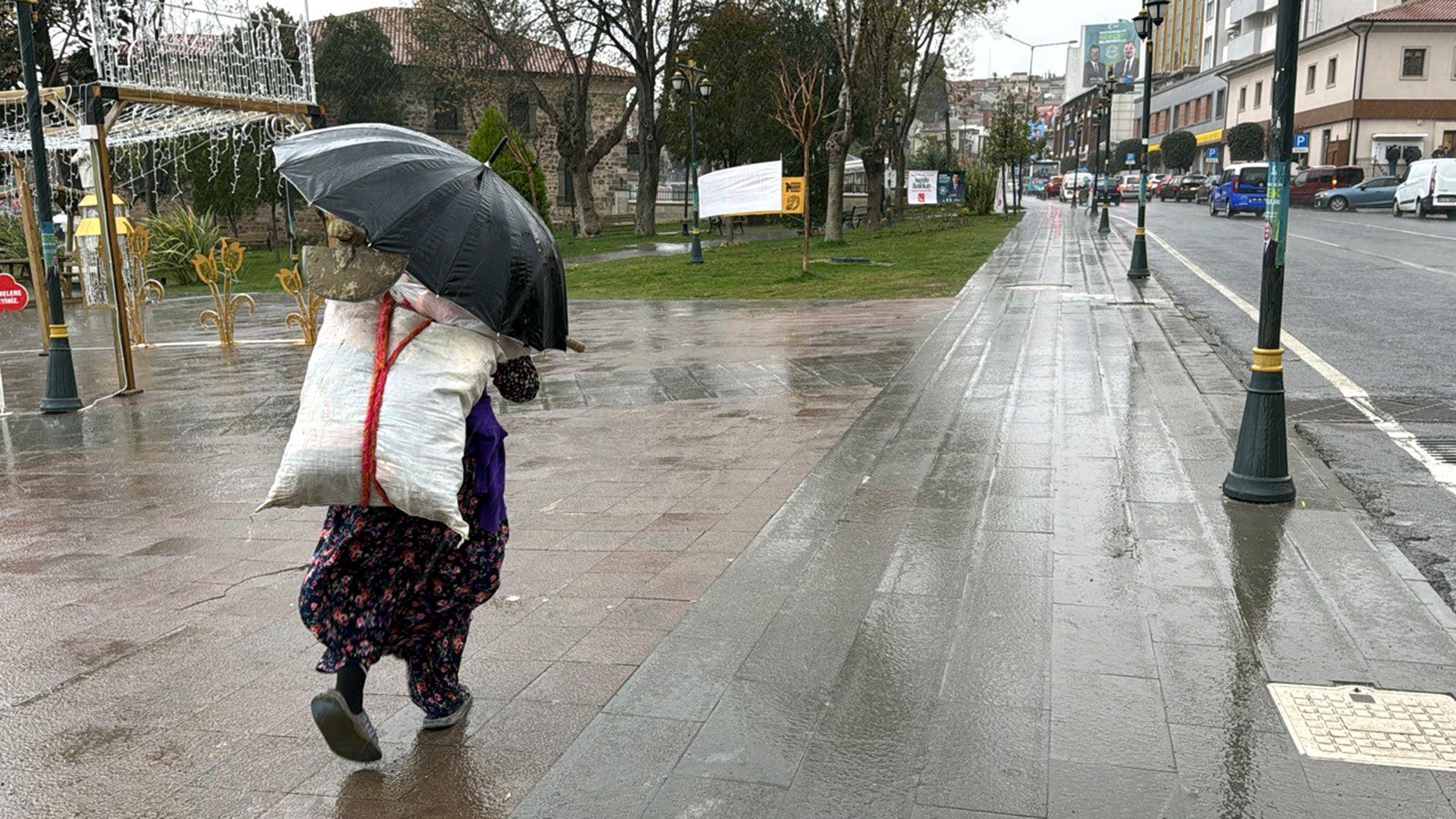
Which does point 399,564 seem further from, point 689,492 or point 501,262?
point 689,492

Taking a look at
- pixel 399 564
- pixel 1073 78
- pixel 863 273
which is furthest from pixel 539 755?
pixel 1073 78

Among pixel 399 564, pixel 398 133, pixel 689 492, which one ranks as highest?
pixel 398 133

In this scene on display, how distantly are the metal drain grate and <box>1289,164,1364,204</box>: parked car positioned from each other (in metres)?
40.2

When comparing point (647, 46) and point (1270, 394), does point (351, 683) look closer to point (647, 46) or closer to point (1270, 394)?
point (1270, 394)

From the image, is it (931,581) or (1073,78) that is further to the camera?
(1073,78)

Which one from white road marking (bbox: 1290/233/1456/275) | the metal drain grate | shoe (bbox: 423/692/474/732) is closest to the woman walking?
shoe (bbox: 423/692/474/732)

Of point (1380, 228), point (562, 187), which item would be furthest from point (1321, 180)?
point (562, 187)

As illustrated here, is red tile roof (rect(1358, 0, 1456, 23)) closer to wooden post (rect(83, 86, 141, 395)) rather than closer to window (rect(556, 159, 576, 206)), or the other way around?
window (rect(556, 159, 576, 206))

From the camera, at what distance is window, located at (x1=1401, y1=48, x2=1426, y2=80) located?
160ft

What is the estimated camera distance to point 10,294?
35.4 feet

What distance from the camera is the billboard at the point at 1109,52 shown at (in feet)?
373

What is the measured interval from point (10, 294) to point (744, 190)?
1380 centimetres

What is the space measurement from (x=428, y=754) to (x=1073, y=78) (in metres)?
140

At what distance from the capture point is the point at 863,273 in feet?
67.9
